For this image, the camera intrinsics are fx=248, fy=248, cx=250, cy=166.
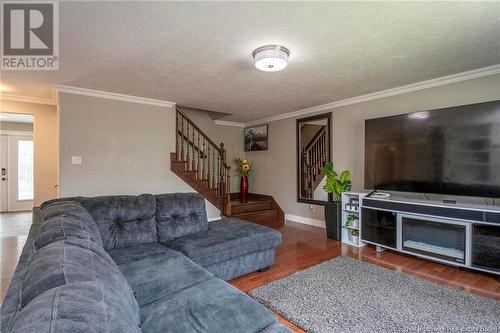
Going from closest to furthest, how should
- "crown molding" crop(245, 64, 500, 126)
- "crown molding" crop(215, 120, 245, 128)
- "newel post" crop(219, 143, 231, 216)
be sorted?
"crown molding" crop(245, 64, 500, 126), "newel post" crop(219, 143, 231, 216), "crown molding" crop(215, 120, 245, 128)

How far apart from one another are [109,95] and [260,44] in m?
2.90

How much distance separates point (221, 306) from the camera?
1.36 meters

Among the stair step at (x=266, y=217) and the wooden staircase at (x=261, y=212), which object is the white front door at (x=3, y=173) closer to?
the wooden staircase at (x=261, y=212)

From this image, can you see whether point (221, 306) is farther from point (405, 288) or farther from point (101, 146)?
point (101, 146)

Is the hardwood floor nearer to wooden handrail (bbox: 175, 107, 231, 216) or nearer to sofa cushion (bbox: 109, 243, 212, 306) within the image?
sofa cushion (bbox: 109, 243, 212, 306)

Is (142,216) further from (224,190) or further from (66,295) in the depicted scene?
(224,190)

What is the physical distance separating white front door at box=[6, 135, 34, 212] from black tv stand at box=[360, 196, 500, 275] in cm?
867

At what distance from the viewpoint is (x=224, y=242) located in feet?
8.29

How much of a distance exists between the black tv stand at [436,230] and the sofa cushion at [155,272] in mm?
2745

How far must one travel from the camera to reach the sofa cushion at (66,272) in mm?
811

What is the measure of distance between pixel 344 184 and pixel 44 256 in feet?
12.9

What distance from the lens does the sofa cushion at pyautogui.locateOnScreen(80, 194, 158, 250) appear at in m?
2.37

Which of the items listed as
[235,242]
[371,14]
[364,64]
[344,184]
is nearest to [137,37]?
[371,14]

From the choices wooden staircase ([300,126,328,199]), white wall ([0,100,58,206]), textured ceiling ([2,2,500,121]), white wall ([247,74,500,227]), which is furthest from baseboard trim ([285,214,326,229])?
white wall ([0,100,58,206])
